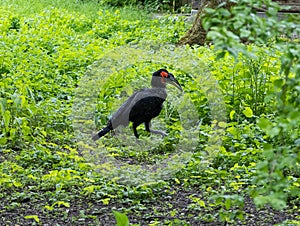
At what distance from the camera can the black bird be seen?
19.6 ft

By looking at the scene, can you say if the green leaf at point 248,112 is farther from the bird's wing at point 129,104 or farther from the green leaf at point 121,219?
the green leaf at point 121,219

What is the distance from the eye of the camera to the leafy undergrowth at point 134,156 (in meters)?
4.83

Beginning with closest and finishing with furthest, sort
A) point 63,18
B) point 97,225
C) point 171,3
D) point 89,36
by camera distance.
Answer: point 97,225 → point 89,36 → point 63,18 → point 171,3

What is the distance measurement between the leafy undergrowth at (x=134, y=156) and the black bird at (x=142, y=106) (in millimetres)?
249

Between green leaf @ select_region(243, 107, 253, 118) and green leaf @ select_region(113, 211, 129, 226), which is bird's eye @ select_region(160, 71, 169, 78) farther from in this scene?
green leaf @ select_region(113, 211, 129, 226)

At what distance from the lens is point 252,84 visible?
22.7 ft

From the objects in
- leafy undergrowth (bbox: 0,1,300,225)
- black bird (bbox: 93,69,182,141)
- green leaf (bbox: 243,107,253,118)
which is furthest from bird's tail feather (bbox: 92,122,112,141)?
green leaf (bbox: 243,107,253,118)

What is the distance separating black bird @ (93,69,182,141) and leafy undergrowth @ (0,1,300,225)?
249 mm

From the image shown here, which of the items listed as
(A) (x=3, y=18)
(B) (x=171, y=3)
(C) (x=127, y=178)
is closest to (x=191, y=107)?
(C) (x=127, y=178)

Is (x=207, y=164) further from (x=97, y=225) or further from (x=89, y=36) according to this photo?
(x=89, y=36)

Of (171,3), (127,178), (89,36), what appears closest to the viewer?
(127,178)

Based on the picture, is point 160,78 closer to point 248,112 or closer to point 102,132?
point 102,132

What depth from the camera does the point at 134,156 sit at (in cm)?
616

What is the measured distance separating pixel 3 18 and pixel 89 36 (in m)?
1.62
